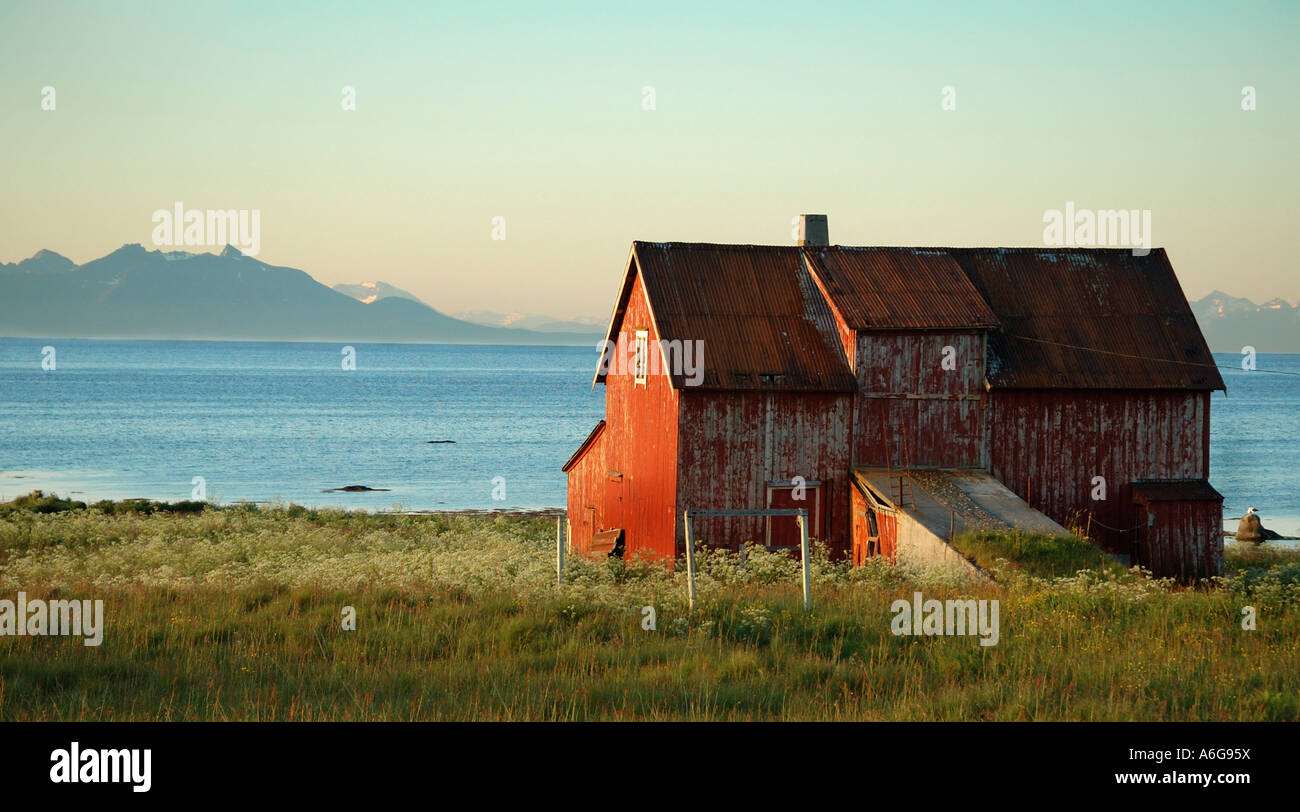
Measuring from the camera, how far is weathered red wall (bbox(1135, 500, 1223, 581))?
26953 mm

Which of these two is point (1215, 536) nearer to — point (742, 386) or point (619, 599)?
point (742, 386)

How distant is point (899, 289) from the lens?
90.1ft

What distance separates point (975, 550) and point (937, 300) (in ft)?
25.8

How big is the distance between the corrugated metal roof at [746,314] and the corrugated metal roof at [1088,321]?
4166 mm

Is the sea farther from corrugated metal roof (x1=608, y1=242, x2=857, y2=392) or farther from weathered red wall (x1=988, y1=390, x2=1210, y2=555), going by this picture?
corrugated metal roof (x1=608, y1=242, x2=857, y2=392)

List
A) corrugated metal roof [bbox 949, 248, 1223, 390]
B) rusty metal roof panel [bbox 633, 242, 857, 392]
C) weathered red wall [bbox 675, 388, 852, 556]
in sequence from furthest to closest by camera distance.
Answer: corrugated metal roof [bbox 949, 248, 1223, 390]
rusty metal roof panel [bbox 633, 242, 857, 392]
weathered red wall [bbox 675, 388, 852, 556]

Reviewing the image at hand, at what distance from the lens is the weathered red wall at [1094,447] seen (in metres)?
26.9

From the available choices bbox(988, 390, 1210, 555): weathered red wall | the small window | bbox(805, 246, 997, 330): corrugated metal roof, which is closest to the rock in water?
bbox(988, 390, 1210, 555): weathered red wall

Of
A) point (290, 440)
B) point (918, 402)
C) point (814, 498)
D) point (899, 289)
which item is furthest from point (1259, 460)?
point (290, 440)

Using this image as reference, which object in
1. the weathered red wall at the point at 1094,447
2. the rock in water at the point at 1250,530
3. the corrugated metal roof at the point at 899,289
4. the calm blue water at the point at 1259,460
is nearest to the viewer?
the corrugated metal roof at the point at 899,289

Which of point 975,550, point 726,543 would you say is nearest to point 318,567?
point 726,543

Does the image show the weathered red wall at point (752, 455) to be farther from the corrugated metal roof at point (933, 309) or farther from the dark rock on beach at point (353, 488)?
the dark rock on beach at point (353, 488)

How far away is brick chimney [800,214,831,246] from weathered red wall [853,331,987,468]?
4.76 meters

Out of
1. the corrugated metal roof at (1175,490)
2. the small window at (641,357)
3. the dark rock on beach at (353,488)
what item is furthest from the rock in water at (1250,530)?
the dark rock on beach at (353,488)
